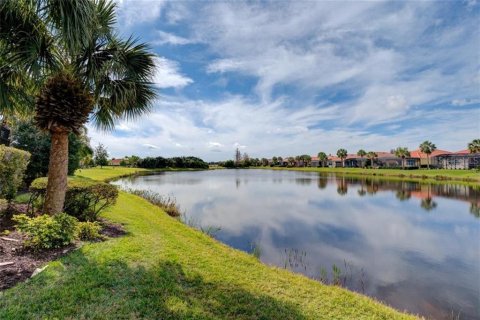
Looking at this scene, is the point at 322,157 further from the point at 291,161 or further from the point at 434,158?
the point at 434,158

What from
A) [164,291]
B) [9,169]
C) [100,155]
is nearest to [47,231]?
[164,291]

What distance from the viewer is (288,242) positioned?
453 inches

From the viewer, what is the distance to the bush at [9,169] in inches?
332

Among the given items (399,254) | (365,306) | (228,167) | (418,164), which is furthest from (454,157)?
(365,306)

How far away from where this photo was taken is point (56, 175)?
21.8 ft

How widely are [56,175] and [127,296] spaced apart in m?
4.19

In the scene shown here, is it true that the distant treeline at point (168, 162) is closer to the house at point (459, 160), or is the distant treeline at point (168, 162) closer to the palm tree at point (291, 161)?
the palm tree at point (291, 161)

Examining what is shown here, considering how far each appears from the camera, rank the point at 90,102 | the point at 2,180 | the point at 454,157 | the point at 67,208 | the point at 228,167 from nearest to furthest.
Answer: the point at 90,102 → the point at 67,208 → the point at 2,180 → the point at 454,157 → the point at 228,167

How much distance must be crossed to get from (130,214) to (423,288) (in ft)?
33.5

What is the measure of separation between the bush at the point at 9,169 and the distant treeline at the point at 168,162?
8333cm

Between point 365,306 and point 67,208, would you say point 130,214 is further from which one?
point 365,306

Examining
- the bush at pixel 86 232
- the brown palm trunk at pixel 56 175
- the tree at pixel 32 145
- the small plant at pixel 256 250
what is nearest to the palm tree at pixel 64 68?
the brown palm trunk at pixel 56 175

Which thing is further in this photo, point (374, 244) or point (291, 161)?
point (291, 161)

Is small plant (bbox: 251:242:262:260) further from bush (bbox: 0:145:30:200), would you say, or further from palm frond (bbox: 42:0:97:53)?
bush (bbox: 0:145:30:200)
